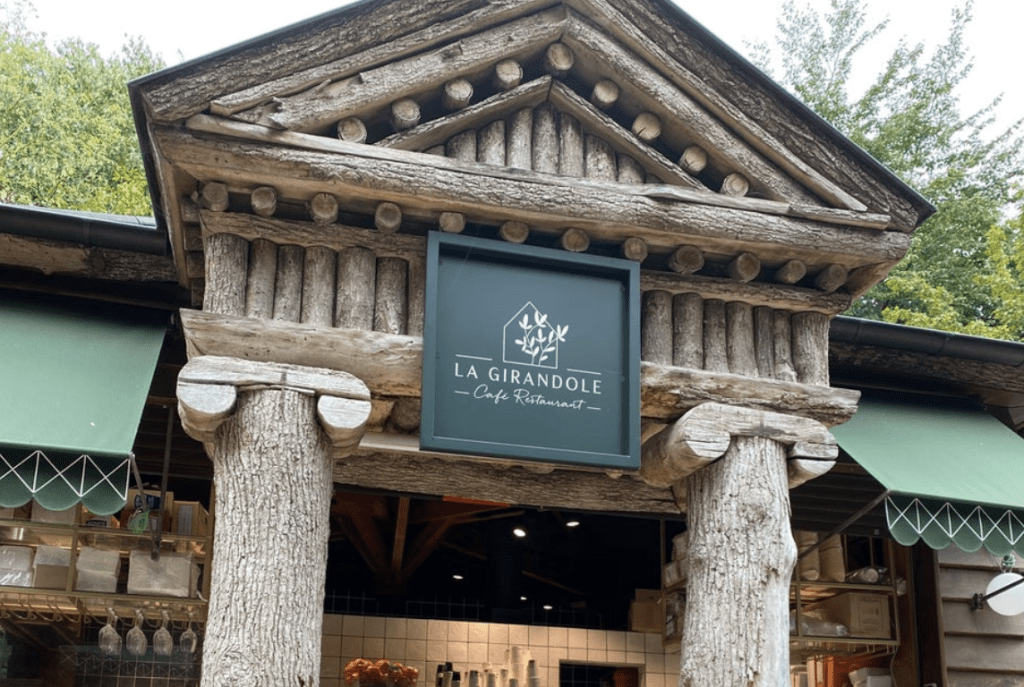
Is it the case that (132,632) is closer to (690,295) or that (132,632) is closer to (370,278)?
(370,278)

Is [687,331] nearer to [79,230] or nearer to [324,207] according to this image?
[324,207]

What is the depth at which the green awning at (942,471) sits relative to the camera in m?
6.16


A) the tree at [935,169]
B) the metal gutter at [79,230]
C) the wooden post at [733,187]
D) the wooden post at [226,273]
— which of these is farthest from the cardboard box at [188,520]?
the tree at [935,169]

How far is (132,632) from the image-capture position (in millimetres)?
6770

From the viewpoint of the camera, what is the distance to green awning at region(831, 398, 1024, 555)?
20.2ft

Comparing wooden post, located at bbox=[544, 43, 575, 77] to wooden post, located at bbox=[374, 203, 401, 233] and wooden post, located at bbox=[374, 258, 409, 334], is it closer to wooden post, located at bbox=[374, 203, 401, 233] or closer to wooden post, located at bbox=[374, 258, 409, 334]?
wooden post, located at bbox=[374, 203, 401, 233]

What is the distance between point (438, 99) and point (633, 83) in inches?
38.5

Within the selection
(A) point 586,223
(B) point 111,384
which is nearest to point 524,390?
(A) point 586,223

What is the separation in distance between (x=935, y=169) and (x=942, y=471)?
14698 mm

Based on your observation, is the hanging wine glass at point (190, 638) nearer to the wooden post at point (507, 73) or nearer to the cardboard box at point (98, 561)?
the cardboard box at point (98, 561)

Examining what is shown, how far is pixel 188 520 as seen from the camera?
6762 millimetres

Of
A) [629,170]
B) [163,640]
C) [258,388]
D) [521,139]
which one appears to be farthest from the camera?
[163,640]

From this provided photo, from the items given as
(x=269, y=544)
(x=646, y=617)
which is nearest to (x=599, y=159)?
(x=269, y=544)

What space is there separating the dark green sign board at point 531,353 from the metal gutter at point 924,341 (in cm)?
212
